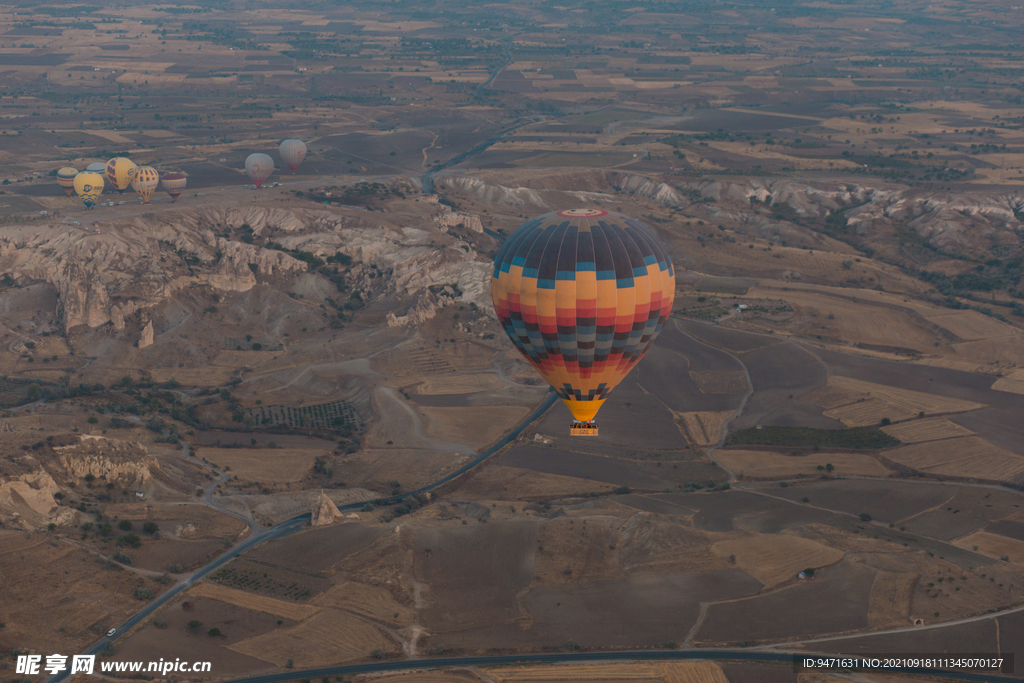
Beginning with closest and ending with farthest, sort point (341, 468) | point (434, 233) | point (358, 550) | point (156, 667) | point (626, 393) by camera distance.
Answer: point (156, 667) → point (358, 550) → point (341, 468) → point (626, 393) → point (434, 233)

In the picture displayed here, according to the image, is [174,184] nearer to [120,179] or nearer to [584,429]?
[120,179]

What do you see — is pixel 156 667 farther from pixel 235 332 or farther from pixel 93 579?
pixel 235 332

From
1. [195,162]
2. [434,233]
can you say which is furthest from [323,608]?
[195,162]

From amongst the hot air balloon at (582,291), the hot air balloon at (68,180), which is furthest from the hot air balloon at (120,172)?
the hot air balloon at (582,291)

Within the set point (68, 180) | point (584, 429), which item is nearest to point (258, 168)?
point (68, 180)

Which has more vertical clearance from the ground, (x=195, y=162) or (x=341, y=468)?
(x=195, y=162)

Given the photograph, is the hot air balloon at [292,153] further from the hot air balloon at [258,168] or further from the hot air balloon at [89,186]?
the hot air balloon at [89,186]

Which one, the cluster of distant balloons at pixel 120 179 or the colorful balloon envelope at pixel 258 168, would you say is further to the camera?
the colorful balloon envelope at pixel 258 168
